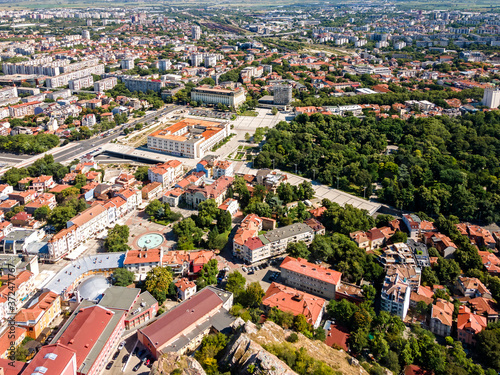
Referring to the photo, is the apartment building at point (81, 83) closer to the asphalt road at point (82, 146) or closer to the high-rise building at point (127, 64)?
the high-rise building at point (127, 64)

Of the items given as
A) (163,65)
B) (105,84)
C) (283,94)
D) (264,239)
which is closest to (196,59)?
(163,65)

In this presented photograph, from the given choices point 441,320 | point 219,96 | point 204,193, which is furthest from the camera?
point 219,96

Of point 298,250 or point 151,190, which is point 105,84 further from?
point 298,250

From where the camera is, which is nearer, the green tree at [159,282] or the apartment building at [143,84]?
the green tree at [159,282]

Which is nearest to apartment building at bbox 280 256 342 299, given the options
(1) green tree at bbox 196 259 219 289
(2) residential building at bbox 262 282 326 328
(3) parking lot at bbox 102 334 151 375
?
(2) residential building at bbox 262 282 326 328

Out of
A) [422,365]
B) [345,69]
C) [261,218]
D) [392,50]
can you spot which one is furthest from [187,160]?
[392,50]

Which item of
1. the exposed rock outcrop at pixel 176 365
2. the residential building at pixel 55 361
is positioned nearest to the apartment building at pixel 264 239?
the exposed rock outcrop at pixel 176 365

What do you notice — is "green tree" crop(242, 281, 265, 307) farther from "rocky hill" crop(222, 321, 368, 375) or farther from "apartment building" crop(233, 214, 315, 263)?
"apartment building" crop(233, 214, 315, 263)
